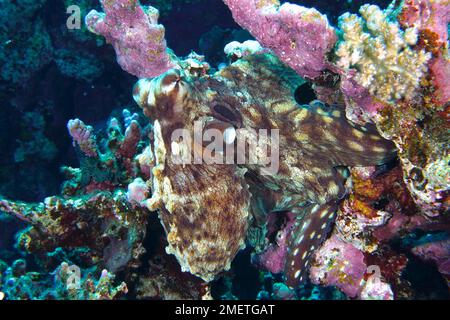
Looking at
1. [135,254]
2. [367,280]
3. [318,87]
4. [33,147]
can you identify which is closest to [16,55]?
[33,147]

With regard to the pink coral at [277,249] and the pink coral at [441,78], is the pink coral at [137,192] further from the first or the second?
the pink coral at [441,78]

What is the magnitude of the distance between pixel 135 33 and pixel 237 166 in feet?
5.68

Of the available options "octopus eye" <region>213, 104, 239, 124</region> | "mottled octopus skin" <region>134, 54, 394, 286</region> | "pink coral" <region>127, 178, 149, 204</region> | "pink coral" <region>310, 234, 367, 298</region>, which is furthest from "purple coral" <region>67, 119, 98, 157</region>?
"pink coral" <region>310, 234, 367, 298</region>

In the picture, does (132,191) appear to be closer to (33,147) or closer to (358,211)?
(358,211)

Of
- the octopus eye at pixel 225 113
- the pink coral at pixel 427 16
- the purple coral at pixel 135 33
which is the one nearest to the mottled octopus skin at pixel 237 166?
the octopus eye at pixel 225 113

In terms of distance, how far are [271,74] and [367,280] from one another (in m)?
2.72

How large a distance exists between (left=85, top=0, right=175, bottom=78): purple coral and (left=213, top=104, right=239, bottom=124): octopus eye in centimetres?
107

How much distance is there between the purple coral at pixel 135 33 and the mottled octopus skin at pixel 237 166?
0.77 meters

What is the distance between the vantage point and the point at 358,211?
3.59 metres

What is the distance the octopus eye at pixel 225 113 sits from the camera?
290 cm

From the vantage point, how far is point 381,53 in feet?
7.76

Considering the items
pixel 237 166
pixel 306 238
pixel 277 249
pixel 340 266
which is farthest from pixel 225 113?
pixel 340 266

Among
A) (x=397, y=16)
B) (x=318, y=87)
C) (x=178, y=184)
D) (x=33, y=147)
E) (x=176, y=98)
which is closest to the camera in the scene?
(x=397, y=16)

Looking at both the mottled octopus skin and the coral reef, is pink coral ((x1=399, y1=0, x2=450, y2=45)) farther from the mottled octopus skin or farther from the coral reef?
the coral reef
